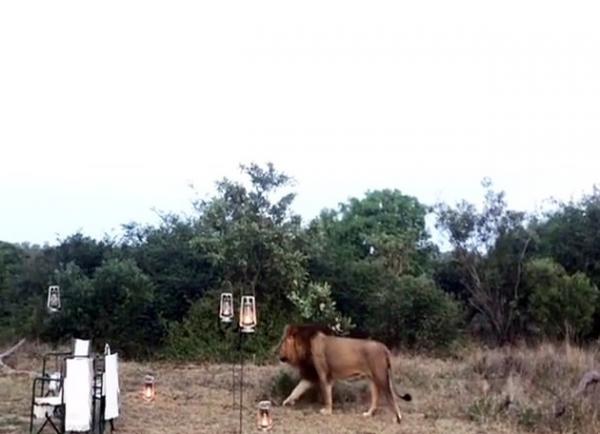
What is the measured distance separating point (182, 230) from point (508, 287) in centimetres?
644

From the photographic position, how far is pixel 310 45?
1174cm

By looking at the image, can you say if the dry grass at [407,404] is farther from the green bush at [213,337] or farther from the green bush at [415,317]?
the green bush at [415,317]

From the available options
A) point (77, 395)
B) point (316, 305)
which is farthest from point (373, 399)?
point (316, 305)

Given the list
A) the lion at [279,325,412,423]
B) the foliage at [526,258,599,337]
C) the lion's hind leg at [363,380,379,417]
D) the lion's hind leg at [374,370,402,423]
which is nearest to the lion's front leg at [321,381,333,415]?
the lion at [279,325,412,423]

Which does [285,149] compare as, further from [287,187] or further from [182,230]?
[182,230]

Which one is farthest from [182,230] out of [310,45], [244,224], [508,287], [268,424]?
[268,424]

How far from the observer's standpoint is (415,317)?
47.8 feet

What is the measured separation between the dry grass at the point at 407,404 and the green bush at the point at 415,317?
2.83m

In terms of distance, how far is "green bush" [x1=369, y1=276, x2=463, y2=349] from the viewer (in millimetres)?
14430

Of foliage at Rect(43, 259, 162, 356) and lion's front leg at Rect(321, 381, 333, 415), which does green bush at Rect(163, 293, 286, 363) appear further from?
lion's front leg at Rect(321, 381, 333, 415)

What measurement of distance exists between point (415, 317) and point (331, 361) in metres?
6.53

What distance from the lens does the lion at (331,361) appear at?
26.7 feet

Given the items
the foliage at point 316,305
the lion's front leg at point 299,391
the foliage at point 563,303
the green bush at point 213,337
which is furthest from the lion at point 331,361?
the foliage at point 563,303

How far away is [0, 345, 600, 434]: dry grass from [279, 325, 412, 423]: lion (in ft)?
0.62
